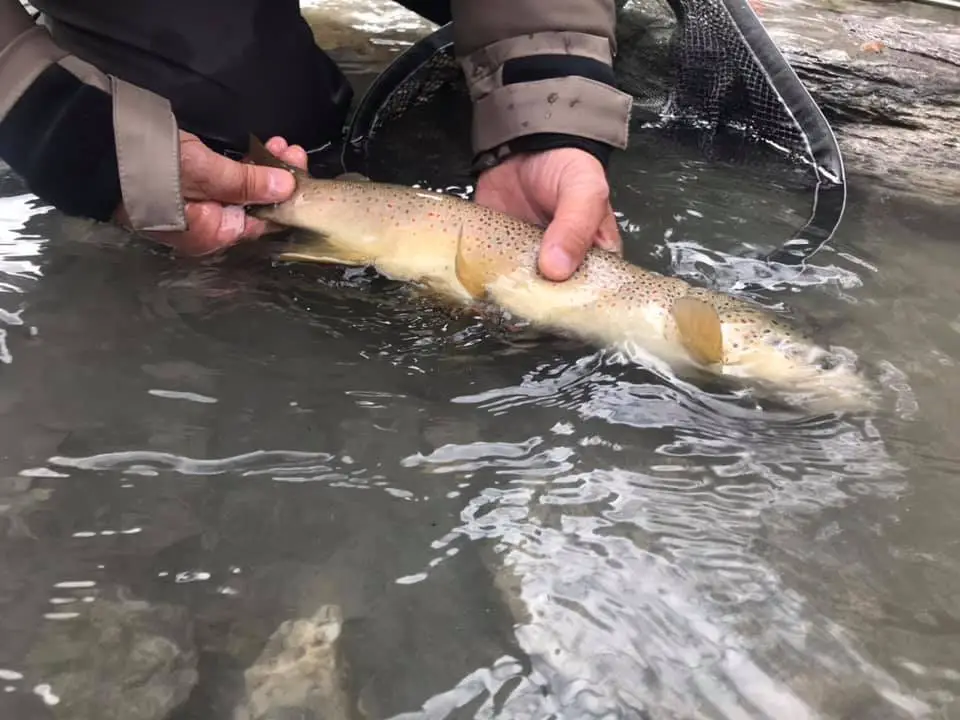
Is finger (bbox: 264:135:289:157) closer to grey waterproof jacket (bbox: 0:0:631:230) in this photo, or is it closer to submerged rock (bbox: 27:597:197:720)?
grey waterproof jacket (bbox: 0:0:631:230)

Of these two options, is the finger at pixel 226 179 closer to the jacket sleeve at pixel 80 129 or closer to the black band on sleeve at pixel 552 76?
the jacket sleeve at pixel 80 129

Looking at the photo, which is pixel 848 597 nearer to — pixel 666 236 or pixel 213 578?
pixel 213 578

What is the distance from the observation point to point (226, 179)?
2.28 metres

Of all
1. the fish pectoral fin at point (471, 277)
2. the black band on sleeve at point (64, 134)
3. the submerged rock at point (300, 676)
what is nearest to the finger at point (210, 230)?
the black band on sleeve at point (64, 134)

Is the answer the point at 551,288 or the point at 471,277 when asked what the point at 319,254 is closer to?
the point at 471,277

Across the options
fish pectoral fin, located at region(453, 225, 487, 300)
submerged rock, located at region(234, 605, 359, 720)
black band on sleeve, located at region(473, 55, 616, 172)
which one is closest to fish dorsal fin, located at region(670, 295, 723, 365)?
fish pectoral fin, located at region(453, 225, 487, 300)

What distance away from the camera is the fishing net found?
9.87ft

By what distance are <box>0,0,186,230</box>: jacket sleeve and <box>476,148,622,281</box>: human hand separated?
994mm

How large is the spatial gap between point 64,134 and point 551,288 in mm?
1307

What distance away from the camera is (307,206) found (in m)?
2.45

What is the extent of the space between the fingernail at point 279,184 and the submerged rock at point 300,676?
1.40m

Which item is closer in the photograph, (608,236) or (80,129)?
(80,129)

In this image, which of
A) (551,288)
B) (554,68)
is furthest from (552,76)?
(551,288)

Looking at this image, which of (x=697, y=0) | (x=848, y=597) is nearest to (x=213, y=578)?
(x=848, y=597)
